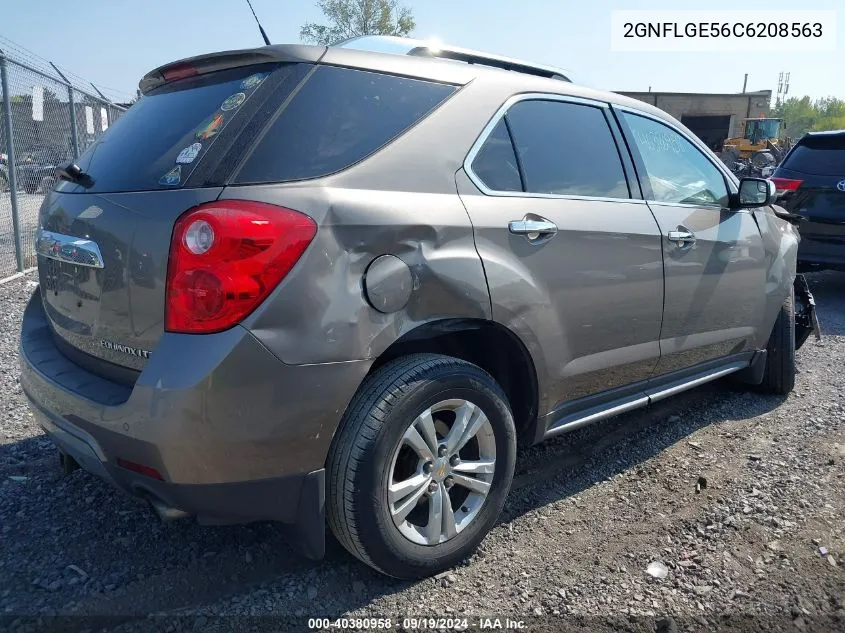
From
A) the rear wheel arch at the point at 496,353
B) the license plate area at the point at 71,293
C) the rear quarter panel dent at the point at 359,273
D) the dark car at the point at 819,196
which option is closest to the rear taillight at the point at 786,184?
the dark car at the point at 819,196

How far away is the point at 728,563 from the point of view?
2590mm

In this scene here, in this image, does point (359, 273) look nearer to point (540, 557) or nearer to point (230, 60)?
point (230, 60)

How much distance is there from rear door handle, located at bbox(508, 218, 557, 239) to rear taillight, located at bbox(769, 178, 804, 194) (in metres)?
5.91

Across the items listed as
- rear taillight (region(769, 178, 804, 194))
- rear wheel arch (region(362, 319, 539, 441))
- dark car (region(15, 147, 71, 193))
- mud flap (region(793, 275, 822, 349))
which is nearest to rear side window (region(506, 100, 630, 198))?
rear wheel arch (region(362, 319, 539, 441))

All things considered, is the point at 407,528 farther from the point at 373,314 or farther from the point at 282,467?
the point at 373,314

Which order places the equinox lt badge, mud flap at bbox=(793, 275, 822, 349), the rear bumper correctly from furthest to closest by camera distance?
mud flap at bbox=(793, 275, 822, 349) → the equinox lt badge → the rear bumper

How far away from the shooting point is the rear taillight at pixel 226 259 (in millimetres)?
1893

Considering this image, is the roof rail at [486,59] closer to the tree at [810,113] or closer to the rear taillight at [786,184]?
the rear taillight at [786,184]

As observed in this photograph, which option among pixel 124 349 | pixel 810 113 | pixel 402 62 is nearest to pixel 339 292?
pixel 124 349

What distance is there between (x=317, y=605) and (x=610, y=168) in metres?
2.23

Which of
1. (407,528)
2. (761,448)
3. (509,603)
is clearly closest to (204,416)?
(407,528)

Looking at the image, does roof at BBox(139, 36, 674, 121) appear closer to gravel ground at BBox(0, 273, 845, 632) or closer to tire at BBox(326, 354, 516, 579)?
tire at BBox(326, 354, 516, 579)

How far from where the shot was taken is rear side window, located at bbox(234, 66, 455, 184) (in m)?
2.06

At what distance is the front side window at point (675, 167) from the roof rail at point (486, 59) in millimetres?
451
